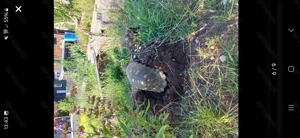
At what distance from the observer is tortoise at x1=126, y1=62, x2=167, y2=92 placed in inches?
50.2

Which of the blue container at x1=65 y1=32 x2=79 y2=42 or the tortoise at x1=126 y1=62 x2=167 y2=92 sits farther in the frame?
the blue container at x1=65 y1=32 x2=79 y2=42

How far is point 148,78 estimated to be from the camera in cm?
127

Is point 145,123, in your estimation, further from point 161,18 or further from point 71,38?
point 71,38

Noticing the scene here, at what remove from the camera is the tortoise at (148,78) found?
1274 mm

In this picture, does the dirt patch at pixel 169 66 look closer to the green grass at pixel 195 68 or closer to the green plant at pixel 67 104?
the green grass at pixel 195 68

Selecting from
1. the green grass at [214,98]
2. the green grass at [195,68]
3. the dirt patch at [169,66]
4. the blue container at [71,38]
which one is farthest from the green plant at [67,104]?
the green grass at [214,98]

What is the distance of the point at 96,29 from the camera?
1.58 meters

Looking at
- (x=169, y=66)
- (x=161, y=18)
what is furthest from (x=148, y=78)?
(x=161, y=18)

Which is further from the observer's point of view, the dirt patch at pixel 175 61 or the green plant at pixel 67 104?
the green plant at pixel 67 104

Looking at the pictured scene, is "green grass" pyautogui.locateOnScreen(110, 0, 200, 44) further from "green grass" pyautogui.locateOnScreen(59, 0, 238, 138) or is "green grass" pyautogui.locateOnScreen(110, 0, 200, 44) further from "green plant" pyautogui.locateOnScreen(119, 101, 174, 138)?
"green plant" pyautogui.locateOnScreen(119, 101, 174, 138)

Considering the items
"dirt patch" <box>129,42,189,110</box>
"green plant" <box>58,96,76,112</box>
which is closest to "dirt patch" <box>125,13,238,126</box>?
"dirt patch" <box>129,42,189,110</box>
